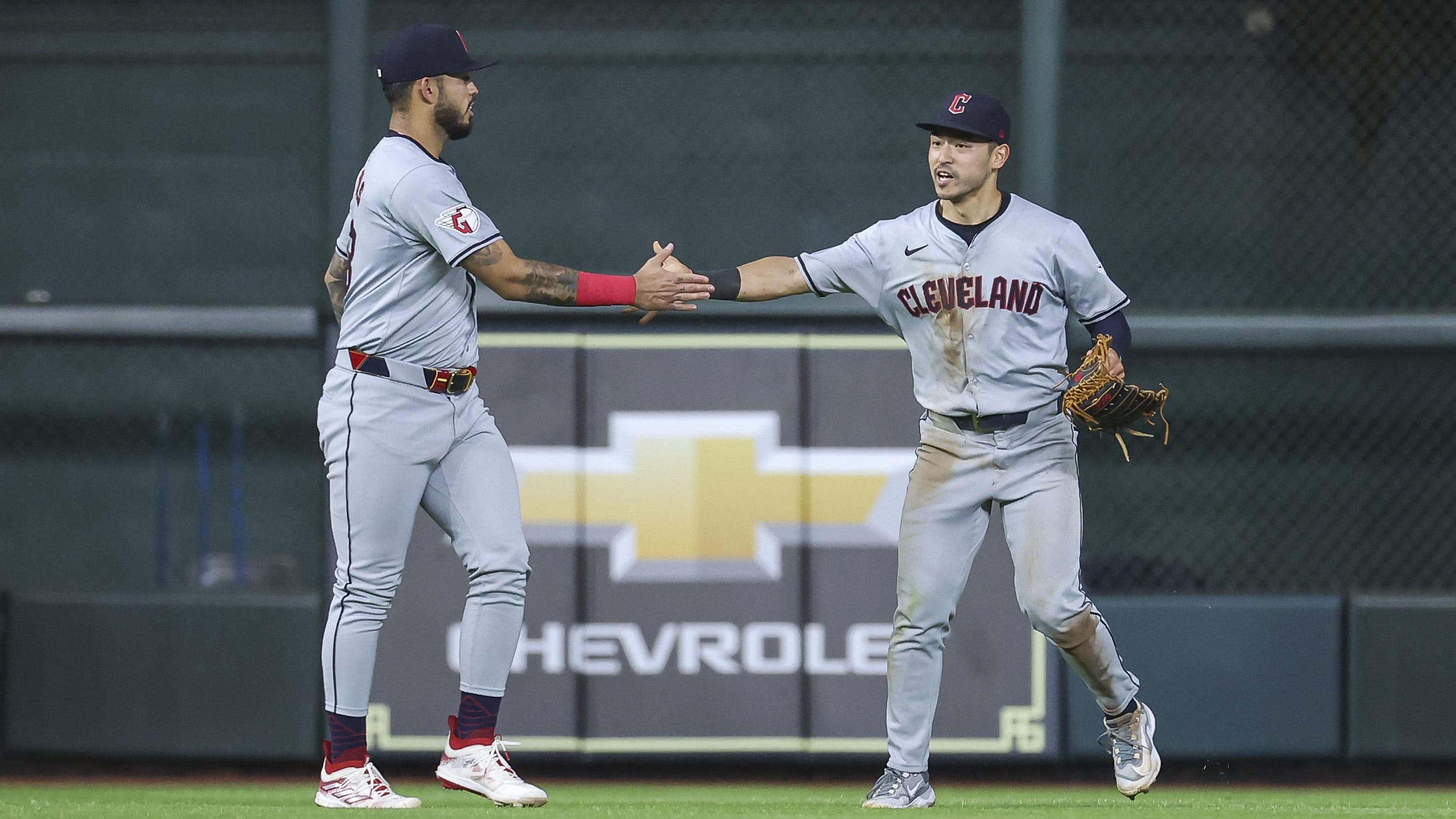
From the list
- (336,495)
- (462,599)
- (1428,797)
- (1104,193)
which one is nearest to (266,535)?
(462,599)

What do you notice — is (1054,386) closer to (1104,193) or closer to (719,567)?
(719,567)

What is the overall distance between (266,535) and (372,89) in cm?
191

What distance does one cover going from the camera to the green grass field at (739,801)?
12.1 ft

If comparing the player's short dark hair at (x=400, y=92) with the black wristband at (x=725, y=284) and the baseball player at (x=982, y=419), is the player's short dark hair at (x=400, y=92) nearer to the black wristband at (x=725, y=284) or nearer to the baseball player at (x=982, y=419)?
the black wristband at (x=725, y=284)

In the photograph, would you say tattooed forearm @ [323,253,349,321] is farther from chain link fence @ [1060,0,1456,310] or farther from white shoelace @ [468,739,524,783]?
chain link fence @ [1060,0,1456,310]

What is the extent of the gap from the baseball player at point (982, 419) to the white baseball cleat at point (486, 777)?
803mm

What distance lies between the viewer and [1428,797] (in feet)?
15.8

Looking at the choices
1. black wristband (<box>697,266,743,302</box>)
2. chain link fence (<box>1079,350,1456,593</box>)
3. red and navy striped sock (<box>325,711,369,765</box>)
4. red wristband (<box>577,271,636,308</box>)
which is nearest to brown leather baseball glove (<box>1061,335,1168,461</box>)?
black wristband (<box>697,266,743,302</box>)

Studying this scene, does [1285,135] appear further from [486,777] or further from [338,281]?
[486,777]

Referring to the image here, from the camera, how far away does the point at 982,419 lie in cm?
385

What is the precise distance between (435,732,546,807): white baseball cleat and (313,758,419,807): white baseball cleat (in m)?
0.10

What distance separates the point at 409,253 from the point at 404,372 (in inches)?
10.4

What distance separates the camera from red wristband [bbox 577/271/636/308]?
12.2ft

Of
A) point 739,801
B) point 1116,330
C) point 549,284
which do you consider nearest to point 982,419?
point 1116,330
